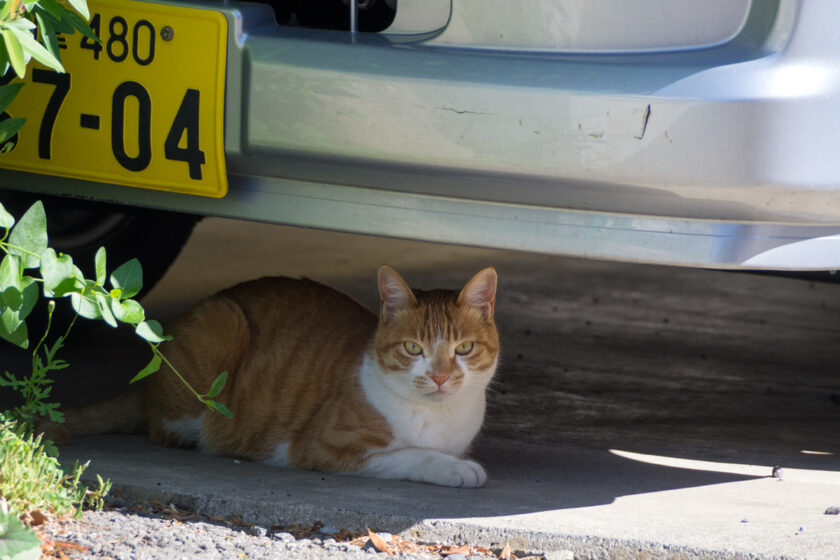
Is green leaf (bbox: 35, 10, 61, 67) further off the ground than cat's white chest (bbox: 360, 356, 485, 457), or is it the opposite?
green leaf (bbox: 35, 10, 61, 67)

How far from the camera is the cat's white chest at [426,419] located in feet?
9.89

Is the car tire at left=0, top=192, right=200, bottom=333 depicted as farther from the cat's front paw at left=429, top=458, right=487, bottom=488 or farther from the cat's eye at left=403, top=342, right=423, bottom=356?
the cat's front paw at left=429, top=458, right=487, bottom=488

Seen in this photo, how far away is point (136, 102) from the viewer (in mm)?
2678

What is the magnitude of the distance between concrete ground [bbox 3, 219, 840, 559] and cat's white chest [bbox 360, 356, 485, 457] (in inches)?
5.9

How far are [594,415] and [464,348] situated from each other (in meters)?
0.83

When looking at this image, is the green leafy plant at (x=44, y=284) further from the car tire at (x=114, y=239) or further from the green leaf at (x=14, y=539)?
the car tire at (x=114, y=239)

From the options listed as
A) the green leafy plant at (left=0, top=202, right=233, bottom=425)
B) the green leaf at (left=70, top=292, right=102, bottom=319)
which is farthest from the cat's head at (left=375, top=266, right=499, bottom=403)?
the green leaf at (left=70, top=292, right=102, bottom=319)

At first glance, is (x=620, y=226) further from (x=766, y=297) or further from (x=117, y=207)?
(x=766, y=297)

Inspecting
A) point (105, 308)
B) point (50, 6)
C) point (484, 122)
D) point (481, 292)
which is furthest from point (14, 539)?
point (481, 292)

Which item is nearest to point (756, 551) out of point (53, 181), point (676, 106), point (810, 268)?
point (810, 268)

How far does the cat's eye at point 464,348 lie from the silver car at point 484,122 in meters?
0.60

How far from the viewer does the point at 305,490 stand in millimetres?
2752

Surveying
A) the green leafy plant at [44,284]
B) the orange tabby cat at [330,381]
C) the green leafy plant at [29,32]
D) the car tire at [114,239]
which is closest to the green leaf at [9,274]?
the green leafy plant at [44,284]

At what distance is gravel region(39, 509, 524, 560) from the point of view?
2.28 m
